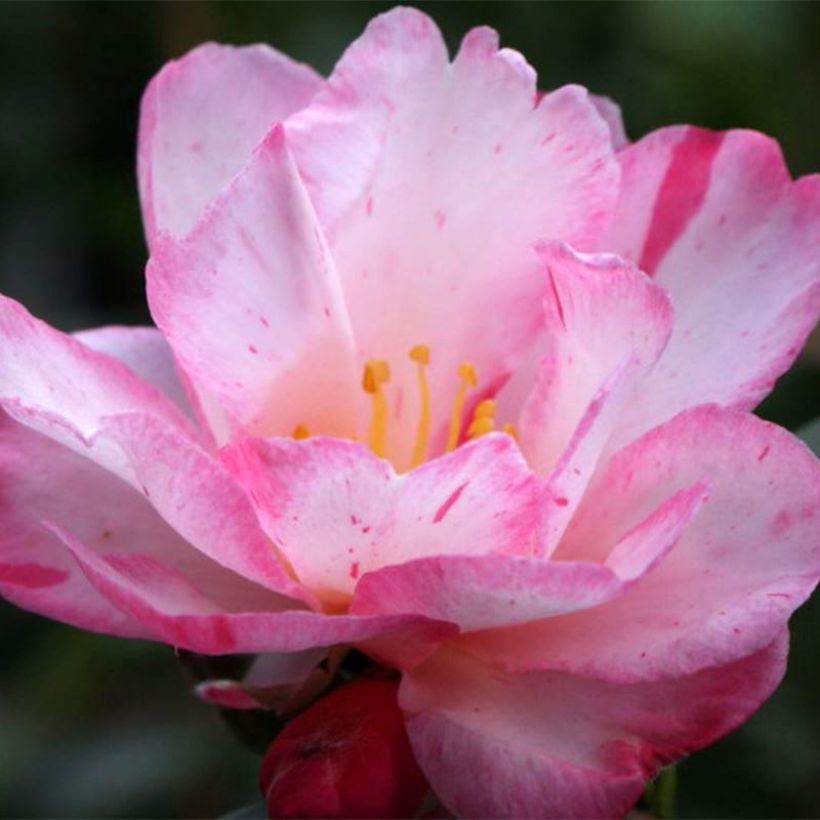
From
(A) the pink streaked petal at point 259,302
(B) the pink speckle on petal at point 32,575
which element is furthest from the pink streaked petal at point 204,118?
Answer: (B) the pink speckle on petal at point 32,575

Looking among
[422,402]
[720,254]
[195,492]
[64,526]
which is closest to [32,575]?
[64,526]

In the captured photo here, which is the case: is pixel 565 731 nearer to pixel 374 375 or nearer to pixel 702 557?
pixel 702 557

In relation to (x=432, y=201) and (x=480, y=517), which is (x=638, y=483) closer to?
(x=480, y=517)

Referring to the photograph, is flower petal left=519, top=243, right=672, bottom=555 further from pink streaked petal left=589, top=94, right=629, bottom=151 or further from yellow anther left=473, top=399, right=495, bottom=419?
pink streaked petal left=589, top=94, right=629, bottom=151

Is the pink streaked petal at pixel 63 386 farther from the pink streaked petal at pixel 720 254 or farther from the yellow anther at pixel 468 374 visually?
the pink streaked petal at pixel 720 254

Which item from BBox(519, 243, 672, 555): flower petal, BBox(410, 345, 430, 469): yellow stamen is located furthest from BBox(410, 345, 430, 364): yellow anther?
BBox(519, 243, 672, 555): flower petal

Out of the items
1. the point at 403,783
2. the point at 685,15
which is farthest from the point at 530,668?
the point at 685,15
